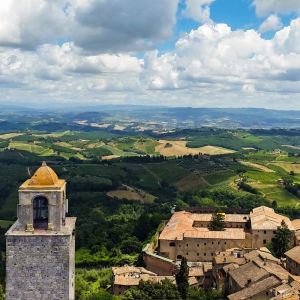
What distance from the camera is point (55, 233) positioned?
2519 cm

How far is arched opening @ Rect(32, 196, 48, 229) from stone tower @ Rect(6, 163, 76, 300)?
51 millimetres

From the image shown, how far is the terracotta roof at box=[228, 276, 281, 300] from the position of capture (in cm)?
4822

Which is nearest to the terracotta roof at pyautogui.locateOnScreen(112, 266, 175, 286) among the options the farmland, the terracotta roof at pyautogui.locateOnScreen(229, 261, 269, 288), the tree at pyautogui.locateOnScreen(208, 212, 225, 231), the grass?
the terracotta roof at pyautogui.locateOnScreen(229, 261, 269, 288)

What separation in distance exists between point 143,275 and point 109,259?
14.3m

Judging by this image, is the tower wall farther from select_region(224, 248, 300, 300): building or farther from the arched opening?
select_region(224, 248, 300, 300): building

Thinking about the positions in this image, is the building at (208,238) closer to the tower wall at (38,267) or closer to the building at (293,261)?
the building at (293,261)

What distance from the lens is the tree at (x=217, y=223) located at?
241 feet

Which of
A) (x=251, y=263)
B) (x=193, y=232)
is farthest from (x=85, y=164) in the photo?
(x=251, y=263)

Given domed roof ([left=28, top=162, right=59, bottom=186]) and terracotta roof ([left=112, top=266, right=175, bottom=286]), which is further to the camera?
terracotta roof ([left=112, top=266, right=175, bottom=286])

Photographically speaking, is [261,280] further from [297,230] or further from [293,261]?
[297,230]

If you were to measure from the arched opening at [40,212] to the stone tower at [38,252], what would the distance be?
0.05 m

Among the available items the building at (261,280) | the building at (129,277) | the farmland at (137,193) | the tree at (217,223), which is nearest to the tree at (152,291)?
the building at (129,277)

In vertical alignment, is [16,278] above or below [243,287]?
above

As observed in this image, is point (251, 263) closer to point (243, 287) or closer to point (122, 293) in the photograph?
point (243, 287)
